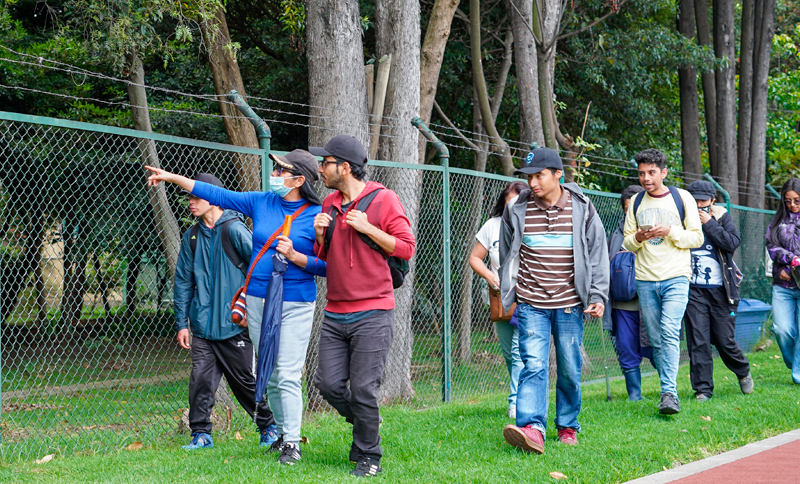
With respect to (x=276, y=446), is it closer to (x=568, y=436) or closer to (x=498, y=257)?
(x=568, y=436)

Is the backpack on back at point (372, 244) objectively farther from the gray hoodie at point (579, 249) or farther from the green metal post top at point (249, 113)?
the green metal post top at point (249, 113)

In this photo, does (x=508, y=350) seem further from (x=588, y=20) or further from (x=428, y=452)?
(x=588, y=20)

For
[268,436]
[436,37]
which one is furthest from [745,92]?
[268,436]

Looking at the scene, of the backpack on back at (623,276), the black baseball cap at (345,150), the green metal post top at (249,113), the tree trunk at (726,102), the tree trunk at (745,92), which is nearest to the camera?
the black baseball cap at (345,150)

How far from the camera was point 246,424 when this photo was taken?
647 cm

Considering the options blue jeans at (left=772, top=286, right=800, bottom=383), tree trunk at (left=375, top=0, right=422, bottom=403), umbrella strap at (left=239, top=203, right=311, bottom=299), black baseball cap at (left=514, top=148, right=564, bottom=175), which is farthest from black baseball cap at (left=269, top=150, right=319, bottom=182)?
blue jeans at (left=772, top=286, right=800, bottom=383)

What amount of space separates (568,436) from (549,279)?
1.12m

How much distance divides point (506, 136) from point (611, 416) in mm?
13331

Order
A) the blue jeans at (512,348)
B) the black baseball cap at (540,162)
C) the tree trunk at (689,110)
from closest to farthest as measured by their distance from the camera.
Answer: the black baseball cap at (540,162) → the blue jeans at (512,348) → the tree trunk at (689,110)

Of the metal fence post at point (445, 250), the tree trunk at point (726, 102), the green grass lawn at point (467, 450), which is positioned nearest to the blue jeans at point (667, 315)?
the green grass lawn at point (467, 450)

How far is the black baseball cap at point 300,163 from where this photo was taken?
16.5 ft

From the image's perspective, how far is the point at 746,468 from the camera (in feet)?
16.6

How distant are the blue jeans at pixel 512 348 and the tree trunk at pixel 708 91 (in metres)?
11.2

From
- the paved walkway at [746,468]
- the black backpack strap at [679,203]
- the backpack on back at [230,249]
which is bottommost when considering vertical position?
the paved walkway at [746,468]
